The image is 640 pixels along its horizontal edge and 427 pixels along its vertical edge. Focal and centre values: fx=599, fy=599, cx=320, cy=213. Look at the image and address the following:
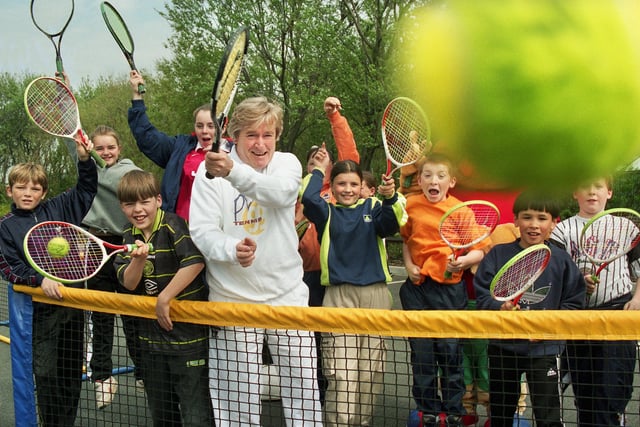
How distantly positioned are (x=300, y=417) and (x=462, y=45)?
96.7 inches

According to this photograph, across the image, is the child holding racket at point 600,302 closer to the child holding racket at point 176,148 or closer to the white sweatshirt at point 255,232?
the white sweatshirt at point 255,232

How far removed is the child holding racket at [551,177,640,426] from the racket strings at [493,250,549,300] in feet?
1.84

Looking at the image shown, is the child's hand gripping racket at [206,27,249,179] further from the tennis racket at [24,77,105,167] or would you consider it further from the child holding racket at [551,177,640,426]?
the child holding racket at [551,177,640,426]

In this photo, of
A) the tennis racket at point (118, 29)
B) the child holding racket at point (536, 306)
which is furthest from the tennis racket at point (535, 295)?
the tennis racket at point (118, 29)

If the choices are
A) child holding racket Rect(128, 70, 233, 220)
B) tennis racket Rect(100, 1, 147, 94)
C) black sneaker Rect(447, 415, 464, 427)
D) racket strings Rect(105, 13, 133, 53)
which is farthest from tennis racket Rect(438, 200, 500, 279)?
racket strings Rect(105, 13, 133, 53)

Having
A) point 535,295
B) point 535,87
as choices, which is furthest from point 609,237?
point 535,87

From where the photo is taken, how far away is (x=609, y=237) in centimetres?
364

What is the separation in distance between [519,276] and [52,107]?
3.14 m

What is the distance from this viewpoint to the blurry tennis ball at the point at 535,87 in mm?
973

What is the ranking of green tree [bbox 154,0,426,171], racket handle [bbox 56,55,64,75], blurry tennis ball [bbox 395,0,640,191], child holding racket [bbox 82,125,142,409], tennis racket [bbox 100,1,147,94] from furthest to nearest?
green tree [bbox 154,0,426,171], tennis racket [bbox 100,1,147,94], racket handle [bbox 56,55,64,75], child holding racket [bbox 82,125,142,409], blurry tennis ball [bbox 395,0,640,191]

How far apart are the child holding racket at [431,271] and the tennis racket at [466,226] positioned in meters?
0.12

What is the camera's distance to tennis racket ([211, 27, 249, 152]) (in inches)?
97.8

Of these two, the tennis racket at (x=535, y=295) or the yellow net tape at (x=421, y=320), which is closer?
the yellow net tape at (x=421, y=320)

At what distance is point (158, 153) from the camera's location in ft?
13.8
